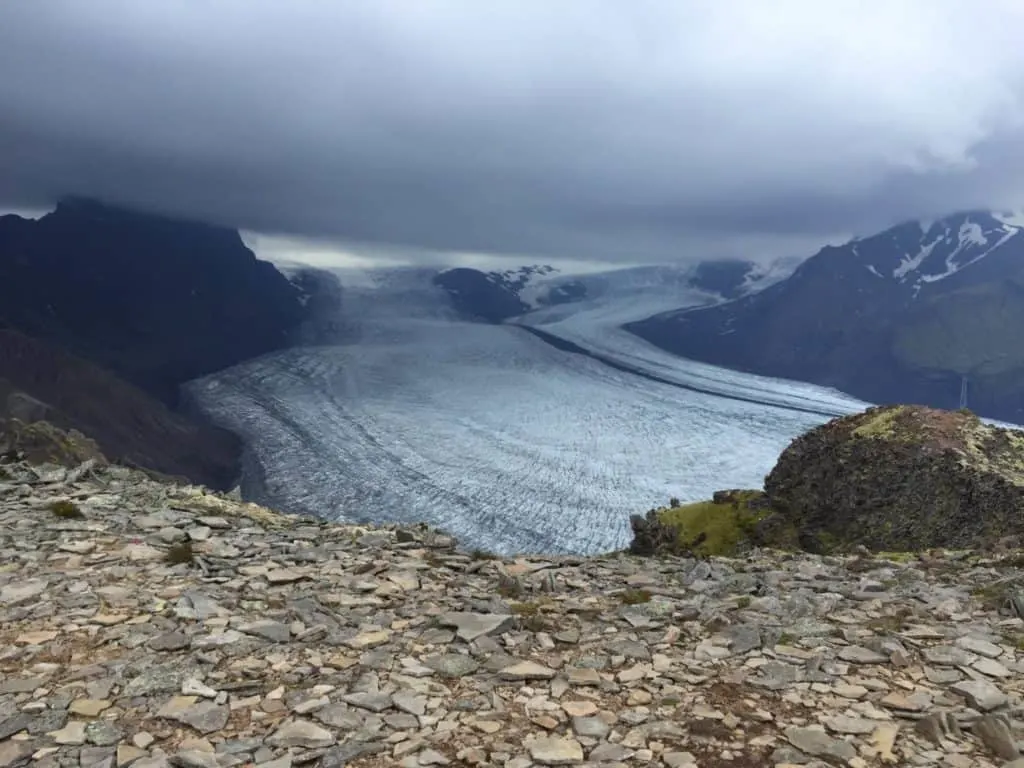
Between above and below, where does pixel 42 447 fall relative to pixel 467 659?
below

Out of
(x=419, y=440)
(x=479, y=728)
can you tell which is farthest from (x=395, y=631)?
(x=419, y=440)

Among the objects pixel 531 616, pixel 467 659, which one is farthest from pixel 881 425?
pixel 467 659

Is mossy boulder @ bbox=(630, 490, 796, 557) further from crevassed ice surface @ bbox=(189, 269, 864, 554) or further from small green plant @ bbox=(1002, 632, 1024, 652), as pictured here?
small green plant @ bbox=(1002, 632, 1024, 652)

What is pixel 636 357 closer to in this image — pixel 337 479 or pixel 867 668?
pixel 337 479

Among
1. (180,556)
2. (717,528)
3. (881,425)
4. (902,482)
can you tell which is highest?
(881,425)

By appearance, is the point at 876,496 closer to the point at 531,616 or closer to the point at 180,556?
the point at 531,616
